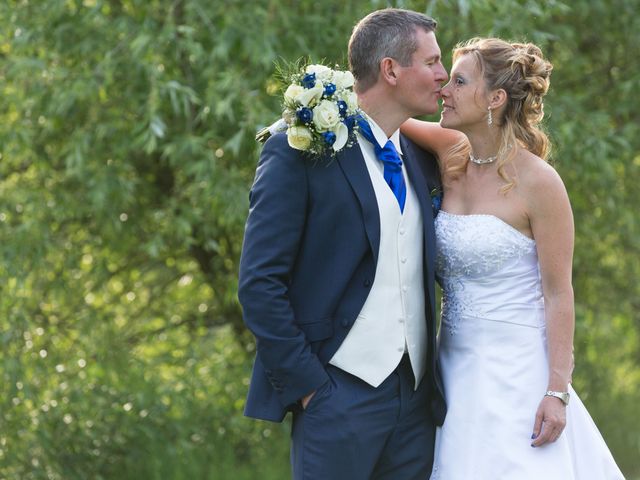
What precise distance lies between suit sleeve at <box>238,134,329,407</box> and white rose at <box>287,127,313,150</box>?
5 centimetres

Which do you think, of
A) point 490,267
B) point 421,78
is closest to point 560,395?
point 490,267

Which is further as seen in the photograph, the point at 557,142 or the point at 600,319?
the point at 600,319

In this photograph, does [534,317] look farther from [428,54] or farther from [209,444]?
[209,444]

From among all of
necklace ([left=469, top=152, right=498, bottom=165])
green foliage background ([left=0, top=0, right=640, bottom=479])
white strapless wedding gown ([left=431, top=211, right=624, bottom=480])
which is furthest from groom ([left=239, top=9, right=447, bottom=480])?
green foliage background ([left=0, top=0, right=640, bottom=479])

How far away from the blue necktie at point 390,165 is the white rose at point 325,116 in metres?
0.19

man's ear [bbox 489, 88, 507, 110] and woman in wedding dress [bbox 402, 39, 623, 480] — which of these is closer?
woman in wedding dress [bbox 402, 39, 623, 480]

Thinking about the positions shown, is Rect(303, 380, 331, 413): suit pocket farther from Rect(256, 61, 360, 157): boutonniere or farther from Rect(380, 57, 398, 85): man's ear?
Rect(380, 57, 398, 85): man's ear

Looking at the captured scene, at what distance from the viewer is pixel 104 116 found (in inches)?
202

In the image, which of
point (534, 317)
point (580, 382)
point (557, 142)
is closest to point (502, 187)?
point (534, 317)

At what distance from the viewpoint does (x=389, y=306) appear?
296 cm

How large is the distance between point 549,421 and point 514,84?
1.02 m

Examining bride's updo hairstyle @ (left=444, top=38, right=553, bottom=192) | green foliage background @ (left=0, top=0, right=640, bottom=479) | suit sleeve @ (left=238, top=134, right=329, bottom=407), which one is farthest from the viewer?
green foliage background @ (left=0, top=0, right=640, bottom=479)

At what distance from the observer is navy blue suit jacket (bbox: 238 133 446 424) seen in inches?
111

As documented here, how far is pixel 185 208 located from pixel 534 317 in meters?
2.38
